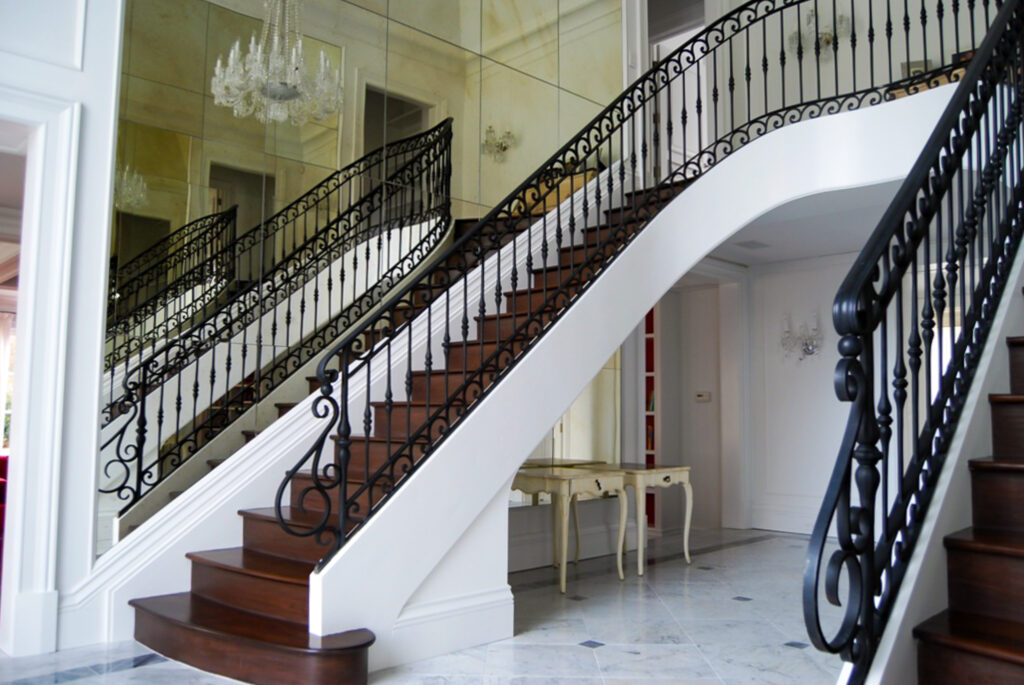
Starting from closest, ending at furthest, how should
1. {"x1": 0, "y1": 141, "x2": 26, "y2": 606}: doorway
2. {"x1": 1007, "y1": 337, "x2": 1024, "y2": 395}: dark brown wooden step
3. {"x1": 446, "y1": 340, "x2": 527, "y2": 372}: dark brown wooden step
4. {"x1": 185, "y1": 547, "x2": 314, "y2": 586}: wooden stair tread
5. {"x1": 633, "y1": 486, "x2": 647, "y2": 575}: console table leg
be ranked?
{"x1": 1007, "y1": 337, "x2": 1024, "y2": 395}: dark brown wooden step → {"x1": 185, "y1": 547, "x2": 314, "y2": 586}: wooden stair tread → {"x1": 446, "y1": 340, "x2": 527, "y2": 372}: dark brown wooden step → {"x1": 0, "y1": 141, "x2": 26, "y2": 606}: doorway → {"x1": 633, "y1": 486, "x2": 647, "y2": 575}: console table leg

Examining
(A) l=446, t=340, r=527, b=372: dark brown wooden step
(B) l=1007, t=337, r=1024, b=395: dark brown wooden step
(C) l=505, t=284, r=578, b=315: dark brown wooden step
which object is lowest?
(B) l=1007, t=337, r=1024, b=395: dark brown wooden step

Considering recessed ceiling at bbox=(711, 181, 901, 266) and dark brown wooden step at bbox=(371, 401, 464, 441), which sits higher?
recessed ceiling at bbox=(711, 181, 901, 266)

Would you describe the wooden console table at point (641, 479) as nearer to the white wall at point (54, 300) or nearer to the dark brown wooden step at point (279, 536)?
the dark brown wooden step at point (279, 536)

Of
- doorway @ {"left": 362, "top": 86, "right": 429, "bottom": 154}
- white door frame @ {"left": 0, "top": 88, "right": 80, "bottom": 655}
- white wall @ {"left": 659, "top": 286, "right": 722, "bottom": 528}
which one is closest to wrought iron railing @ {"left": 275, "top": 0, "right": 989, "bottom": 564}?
doorway @ {"left": 362, "top": 86, "right": 429, "bottom": 154}

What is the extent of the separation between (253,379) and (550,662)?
8.62ft

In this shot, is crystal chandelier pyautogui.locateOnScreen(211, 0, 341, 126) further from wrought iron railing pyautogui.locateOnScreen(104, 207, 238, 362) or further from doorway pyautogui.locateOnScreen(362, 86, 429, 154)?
wrought iron railing pyautogui.locateOnScreen(104, 207, 238, 362)

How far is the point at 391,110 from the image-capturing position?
5.75m

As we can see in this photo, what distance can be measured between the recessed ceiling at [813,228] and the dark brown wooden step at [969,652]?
341 centimetres

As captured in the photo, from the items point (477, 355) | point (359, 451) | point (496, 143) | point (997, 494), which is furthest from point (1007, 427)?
point (496, 143)

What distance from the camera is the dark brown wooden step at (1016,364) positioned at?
2.68 meters

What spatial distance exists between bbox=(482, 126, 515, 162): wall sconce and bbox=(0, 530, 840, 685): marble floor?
10.5 ft

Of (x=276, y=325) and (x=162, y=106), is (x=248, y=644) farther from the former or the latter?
(x=162, y=106)

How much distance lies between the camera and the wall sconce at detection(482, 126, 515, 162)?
6.45 metres

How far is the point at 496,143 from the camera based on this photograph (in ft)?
21.4
